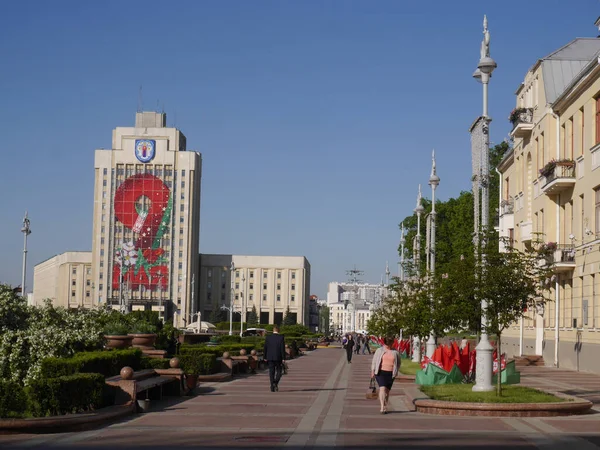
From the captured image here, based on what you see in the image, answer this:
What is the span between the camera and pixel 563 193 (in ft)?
129

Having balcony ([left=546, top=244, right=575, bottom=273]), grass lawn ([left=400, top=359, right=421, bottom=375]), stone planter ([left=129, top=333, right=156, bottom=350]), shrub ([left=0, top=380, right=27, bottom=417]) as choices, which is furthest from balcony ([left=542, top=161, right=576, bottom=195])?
shrub ([left=0, top=380, right=27, bottom=417])

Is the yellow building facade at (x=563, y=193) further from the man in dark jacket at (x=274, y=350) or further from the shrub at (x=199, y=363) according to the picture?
the shrub at (x=199, y=363)

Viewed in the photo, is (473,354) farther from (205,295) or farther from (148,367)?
(205,295)

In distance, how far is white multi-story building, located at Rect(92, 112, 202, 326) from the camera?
16812 centimetres

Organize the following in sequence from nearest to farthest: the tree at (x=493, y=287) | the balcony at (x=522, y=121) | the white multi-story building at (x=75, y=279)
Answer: the tree at (x=493, y=287) → the balcony at (x=522, y=121) → the white multi-story building at (x=75, y=279)

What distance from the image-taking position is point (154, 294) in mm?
172000

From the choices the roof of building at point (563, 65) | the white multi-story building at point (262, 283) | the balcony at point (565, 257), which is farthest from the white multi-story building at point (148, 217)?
the balcony at point (565, 257)

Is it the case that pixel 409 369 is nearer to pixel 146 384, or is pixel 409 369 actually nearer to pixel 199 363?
pixel 199 363

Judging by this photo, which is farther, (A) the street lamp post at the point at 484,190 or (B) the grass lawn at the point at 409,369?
(B) the grass lawn at the point at 409,369

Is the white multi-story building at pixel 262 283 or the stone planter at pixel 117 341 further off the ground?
the white multi-story building at pixel 262 283

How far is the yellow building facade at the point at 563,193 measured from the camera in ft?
114

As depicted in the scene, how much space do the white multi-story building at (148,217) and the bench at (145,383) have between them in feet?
478

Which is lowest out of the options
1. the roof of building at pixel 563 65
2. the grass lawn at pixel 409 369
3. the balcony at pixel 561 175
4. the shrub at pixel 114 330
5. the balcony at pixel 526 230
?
the grass lawn at pixel 409 369

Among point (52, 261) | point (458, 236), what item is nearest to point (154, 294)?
point (52, 261)
